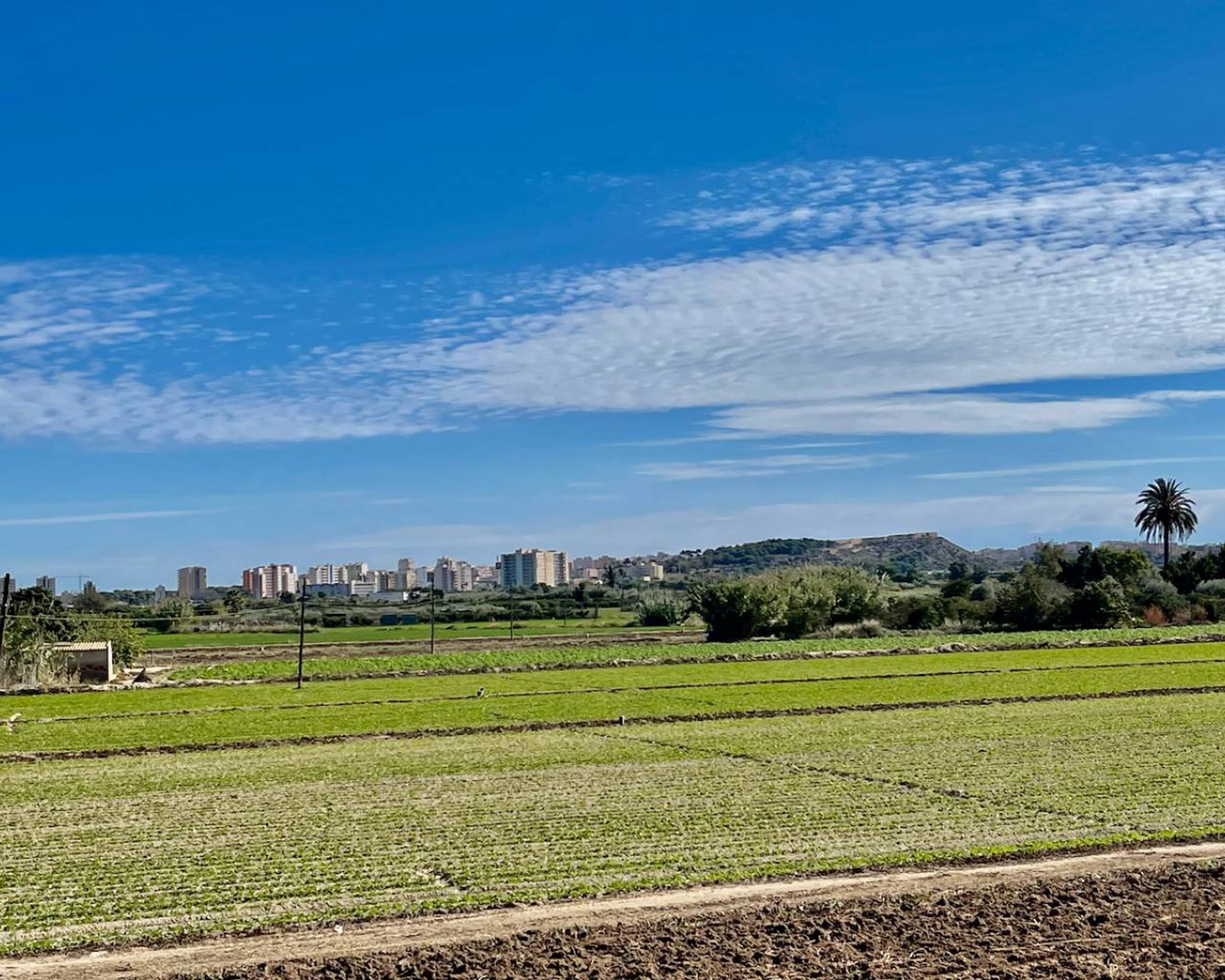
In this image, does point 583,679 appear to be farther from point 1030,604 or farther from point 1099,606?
point 1099,606

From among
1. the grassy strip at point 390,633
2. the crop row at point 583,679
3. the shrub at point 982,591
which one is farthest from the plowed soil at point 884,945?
the shrub at point 982,591

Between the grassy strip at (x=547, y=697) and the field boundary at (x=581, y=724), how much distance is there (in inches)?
8.7

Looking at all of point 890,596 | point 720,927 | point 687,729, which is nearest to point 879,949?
point 720,927

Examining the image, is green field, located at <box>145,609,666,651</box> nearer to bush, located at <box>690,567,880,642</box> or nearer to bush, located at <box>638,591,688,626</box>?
bush, located at <box>638,591,688,626</box>

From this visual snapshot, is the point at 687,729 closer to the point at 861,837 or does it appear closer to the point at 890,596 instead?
the point at 861,837

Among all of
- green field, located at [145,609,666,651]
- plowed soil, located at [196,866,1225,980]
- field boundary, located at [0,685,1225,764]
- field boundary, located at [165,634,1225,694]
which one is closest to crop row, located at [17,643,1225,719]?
field boundary, located at [165,634,1225,694]

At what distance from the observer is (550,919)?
444 inches

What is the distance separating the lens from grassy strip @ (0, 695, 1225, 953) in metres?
12.4

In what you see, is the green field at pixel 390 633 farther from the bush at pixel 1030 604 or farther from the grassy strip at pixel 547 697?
the grassy strip at pixel 547 697

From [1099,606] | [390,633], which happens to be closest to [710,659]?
[1099,606]

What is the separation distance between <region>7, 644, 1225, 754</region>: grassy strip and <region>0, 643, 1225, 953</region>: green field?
260 mm

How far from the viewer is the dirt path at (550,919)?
33.5 feet

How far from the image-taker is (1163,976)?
9.44 metres

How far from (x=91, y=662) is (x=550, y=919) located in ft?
145
